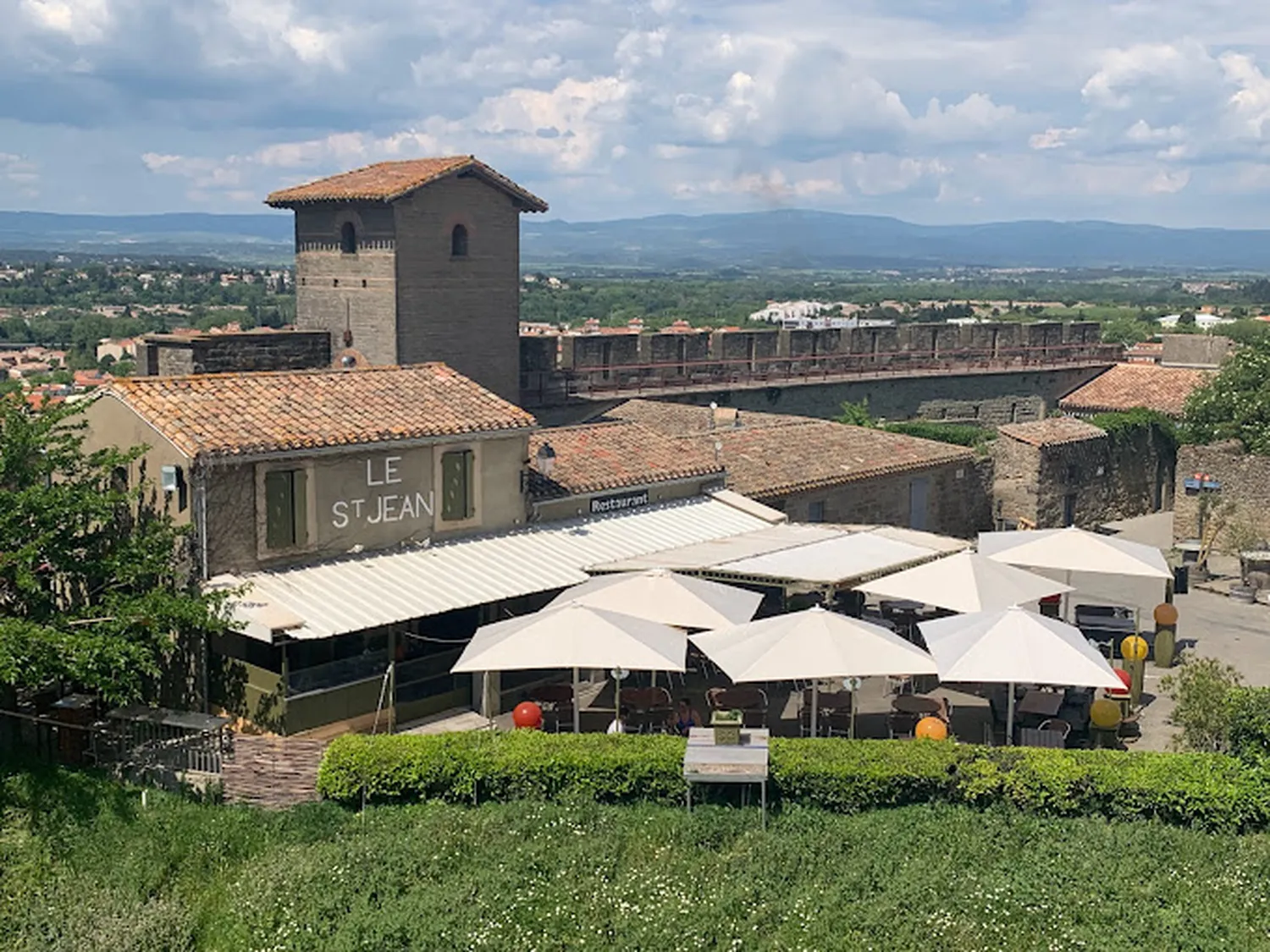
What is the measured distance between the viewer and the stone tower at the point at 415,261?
29.0 meters

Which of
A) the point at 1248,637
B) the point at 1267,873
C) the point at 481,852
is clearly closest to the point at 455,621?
the point at 481,852

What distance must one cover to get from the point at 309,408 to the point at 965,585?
28.3ft

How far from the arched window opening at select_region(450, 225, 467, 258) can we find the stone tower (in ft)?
0.07

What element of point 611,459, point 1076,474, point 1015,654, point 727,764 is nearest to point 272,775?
point 727,764

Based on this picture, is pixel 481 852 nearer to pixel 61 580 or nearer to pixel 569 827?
pixel 569 827

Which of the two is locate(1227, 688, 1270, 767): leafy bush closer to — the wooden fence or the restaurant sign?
the wooden fence

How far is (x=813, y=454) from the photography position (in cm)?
2703

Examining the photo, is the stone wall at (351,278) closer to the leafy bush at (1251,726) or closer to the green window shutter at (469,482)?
the green window shutter at (469,482)

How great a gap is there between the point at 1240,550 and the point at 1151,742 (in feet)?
41.3

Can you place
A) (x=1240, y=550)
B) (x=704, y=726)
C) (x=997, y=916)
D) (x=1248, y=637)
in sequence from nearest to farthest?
(x=997, y=916), (x=704, y=726), (x=1248, y=637), (x=1240, y=550)

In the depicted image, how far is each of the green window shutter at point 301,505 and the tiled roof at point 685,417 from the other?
1242 cm

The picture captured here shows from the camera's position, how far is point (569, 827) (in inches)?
539

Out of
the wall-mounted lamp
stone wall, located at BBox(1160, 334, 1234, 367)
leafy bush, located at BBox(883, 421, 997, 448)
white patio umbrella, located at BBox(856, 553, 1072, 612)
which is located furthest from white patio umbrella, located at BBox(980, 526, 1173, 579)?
stone wall, located at BBox(1160, 334, 1234, 367)

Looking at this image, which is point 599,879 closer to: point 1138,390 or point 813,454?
point 813,454
